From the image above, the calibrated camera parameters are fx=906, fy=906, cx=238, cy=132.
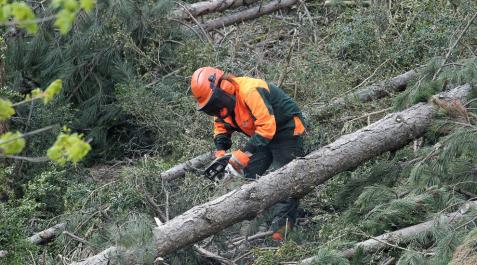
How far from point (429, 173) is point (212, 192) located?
1778 mm

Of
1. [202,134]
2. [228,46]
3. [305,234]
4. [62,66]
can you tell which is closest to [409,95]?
[305,234]

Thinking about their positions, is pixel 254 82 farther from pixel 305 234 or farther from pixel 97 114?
pixel 97 114

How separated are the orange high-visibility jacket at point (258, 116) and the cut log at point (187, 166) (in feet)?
1.78

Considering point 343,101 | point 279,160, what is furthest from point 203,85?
point 343,101

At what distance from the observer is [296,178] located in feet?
21.9

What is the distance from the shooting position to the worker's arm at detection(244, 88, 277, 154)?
6.85 metres

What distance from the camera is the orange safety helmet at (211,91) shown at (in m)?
6.84

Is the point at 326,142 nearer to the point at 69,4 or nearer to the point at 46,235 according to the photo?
the point at 46,235

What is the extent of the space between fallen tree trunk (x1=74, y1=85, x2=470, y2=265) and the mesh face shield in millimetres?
671

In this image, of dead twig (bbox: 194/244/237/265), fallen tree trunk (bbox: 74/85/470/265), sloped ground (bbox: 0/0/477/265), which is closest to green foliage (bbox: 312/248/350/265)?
sloped ground (bbox: 0/0/477/265)

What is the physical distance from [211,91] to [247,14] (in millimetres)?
4180

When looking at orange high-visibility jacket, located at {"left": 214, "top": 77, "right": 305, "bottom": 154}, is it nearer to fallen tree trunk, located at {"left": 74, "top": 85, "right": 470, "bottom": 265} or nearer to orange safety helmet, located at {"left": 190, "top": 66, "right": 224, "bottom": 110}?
orange safety helmet, located at {"left": 190, "top": 66, "right": 224, "bottom": 110}

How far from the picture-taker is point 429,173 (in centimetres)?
654

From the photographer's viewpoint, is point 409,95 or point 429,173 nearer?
point 429,173
